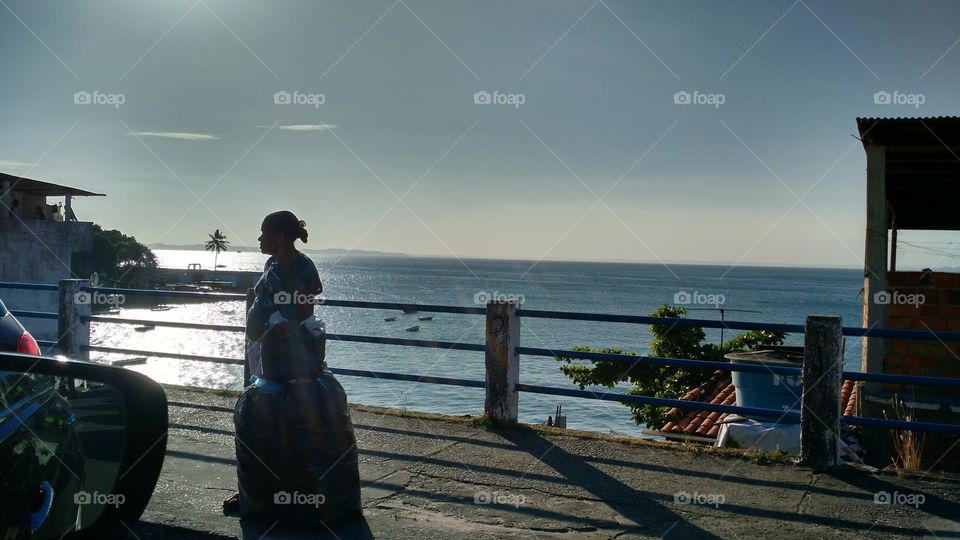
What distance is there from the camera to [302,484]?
15.8 feet

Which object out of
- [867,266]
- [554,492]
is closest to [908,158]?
[867,266]

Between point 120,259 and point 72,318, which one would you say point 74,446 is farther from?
point 120,259

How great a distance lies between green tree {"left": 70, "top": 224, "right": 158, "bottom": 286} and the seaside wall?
79.4 meters

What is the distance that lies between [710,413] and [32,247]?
39313 millimetres

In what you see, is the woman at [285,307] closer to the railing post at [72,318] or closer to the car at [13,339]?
the car at [13,339]

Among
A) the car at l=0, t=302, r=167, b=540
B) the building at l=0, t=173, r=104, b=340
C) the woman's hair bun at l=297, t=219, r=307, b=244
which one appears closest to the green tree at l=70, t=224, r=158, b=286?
the building at l=0, t=173, r=104, b=340

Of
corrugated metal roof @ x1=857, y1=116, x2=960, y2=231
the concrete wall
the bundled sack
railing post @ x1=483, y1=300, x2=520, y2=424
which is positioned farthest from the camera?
the concrete wall

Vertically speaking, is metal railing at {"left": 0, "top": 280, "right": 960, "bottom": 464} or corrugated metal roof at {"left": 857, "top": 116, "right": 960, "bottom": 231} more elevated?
corrugated metal roof at {"left": 857, "top": 116, "right": 960, "bottom": 231}

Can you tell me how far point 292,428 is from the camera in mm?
4797

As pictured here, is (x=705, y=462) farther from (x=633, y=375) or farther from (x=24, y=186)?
(x=24, y=186)

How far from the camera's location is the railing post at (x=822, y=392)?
6.34 meters

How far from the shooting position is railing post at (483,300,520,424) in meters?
7.74

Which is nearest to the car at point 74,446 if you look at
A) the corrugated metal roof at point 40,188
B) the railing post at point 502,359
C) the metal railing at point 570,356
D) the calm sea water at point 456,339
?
the metal railing at point 570,356

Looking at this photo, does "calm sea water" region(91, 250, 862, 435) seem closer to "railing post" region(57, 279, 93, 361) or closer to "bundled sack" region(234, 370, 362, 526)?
"railing post" region(57, 279, 93, 361)
